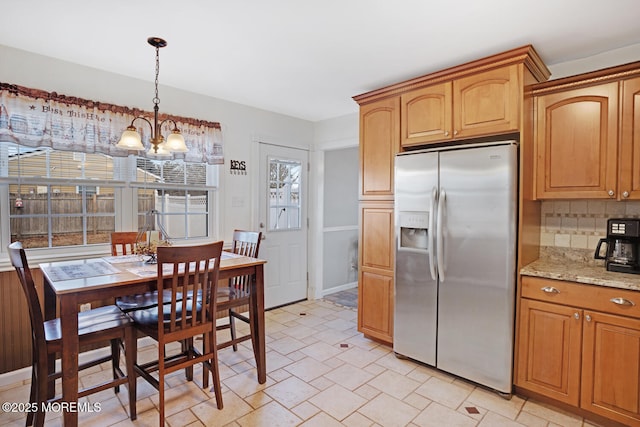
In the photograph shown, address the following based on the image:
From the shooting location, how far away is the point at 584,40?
2268mm

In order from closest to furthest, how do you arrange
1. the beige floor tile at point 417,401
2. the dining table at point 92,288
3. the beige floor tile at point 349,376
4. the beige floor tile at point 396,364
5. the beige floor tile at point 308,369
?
the dining table at point 92,288, the beige floor tile at point 417,401, the beige floor tile at point 349,376, the beige floor tile at point 308,369, the beige floor tile at point 396,364

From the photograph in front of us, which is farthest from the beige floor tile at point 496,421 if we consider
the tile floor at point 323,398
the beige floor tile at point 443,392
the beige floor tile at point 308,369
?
the beige floor tile at point 308,369

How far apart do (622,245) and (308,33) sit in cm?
248

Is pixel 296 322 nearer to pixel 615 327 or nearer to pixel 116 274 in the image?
pixel 116 274

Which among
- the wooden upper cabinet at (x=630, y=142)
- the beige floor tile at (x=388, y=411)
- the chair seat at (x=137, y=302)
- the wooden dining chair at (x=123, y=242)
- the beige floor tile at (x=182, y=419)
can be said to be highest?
the wooden upper cabinet at (x=630, y=142)

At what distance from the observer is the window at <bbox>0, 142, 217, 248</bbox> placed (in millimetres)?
2553

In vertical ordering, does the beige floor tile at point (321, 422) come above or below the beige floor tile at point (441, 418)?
below

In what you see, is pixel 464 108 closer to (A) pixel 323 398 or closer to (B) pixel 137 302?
(A) pixel 323 398

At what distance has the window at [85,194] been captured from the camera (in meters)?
2.55

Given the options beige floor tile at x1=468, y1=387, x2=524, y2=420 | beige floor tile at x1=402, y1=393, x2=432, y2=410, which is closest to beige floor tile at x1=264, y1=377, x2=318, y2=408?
beige floor tile at x1=402, y1=393, x2=432, y2=410

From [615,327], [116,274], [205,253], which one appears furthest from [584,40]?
[116,274]

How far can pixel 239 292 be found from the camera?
2.76 metres

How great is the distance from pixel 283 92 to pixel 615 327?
3126 mm

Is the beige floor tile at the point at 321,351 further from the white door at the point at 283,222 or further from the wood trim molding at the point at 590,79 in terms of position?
the wood trim molding at the point at 590,79
